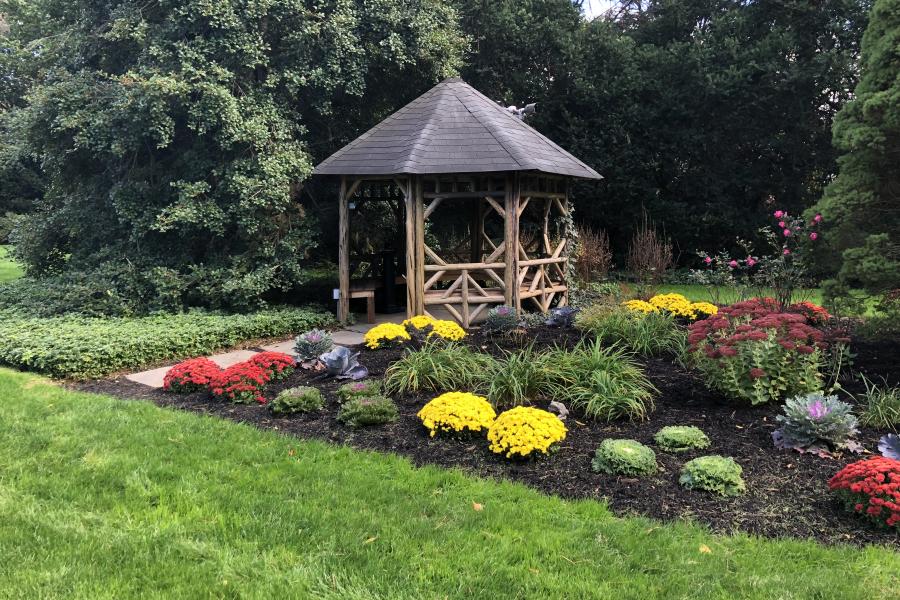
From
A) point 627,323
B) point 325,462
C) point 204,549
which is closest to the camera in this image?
point 204,549

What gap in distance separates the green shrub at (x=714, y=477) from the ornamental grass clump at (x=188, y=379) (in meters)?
4.13

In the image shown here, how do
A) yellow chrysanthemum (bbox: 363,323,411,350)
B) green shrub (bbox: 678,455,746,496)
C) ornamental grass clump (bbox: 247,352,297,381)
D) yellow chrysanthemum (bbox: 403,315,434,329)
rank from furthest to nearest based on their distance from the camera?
Answer: 1. yellow chrysanthemum (bbox: 403,315,434,329)
2. yellow chrysanthemum (bbox: 363,323,411,350)
3. ornamental grass clump (bbox: 247,352,297,381)
4. green shrub (bbox: 678,455,746,496)

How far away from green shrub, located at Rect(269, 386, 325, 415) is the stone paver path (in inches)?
68.6

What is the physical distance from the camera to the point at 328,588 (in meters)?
2.56

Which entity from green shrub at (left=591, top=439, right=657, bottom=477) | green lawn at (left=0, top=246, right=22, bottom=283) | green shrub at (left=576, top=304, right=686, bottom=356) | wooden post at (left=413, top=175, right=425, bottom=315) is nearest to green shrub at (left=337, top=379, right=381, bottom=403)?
green shrub at (left=591, top=439, right=657, bottom=477)

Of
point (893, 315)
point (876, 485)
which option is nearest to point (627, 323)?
point (893, 315)

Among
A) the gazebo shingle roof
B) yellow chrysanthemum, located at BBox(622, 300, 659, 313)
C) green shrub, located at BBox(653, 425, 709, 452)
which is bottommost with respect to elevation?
green shrub, located at BBox(653, 425, 709, 452)

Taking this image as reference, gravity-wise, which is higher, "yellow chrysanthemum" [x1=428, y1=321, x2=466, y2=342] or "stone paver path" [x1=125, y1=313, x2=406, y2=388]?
"yellow chrysanthemum" [x1=428, y1=321, x2=466, y2=342]

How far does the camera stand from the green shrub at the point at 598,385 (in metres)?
4.66

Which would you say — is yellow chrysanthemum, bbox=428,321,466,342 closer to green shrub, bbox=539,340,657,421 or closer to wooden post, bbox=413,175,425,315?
wooden post, bbox=413,175,425,315

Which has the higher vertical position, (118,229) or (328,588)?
(118,229)

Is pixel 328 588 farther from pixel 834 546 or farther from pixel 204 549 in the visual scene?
pixel 834 546

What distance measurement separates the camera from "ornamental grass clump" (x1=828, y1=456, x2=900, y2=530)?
3.01 m

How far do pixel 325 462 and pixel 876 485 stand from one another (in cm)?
308
